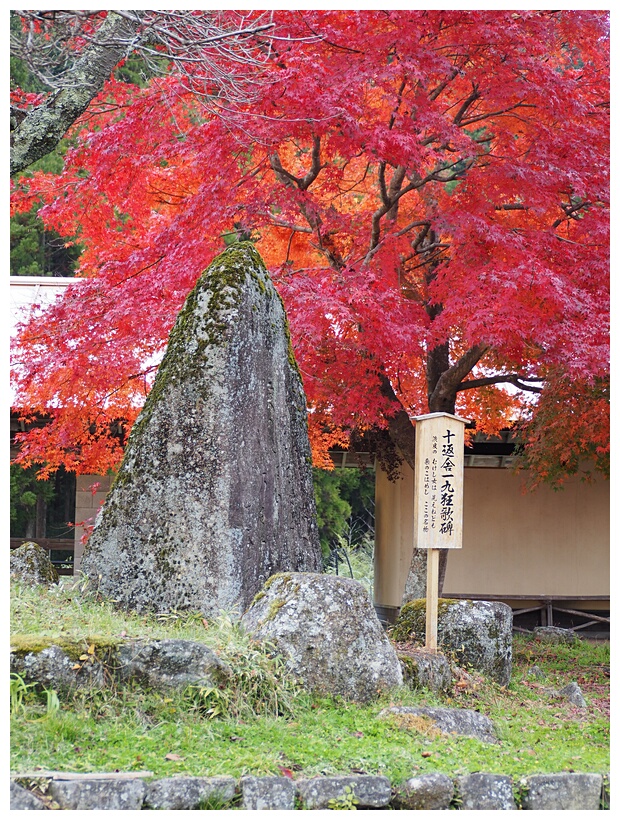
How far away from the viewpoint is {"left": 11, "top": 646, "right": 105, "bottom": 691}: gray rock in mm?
4793

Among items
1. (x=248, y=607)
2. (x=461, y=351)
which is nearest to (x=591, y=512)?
(x=461, y=351)

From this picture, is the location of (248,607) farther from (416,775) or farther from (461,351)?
(461,351)

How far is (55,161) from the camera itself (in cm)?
1811

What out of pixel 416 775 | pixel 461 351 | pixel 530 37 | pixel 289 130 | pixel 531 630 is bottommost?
pixel 531 630

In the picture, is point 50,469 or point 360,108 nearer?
point 360,108

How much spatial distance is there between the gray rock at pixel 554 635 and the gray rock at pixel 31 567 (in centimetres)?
770

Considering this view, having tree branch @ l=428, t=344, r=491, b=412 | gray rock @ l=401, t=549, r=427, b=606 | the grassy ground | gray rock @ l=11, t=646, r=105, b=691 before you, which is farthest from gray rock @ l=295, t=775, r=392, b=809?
tree branch @ l=428, t=344, r=491, b=412

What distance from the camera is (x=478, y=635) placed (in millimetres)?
7500

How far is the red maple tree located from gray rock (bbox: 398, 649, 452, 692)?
10.6 feet

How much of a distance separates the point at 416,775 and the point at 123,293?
6.26 meters

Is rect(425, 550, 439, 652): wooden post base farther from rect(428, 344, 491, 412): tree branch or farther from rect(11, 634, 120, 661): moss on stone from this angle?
rect(428, 344, 491, 412): tree branch

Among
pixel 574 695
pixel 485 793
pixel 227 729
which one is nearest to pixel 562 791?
pixel 485 793

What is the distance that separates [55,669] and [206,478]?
6.37ft

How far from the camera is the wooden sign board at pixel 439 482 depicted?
23.0ft
